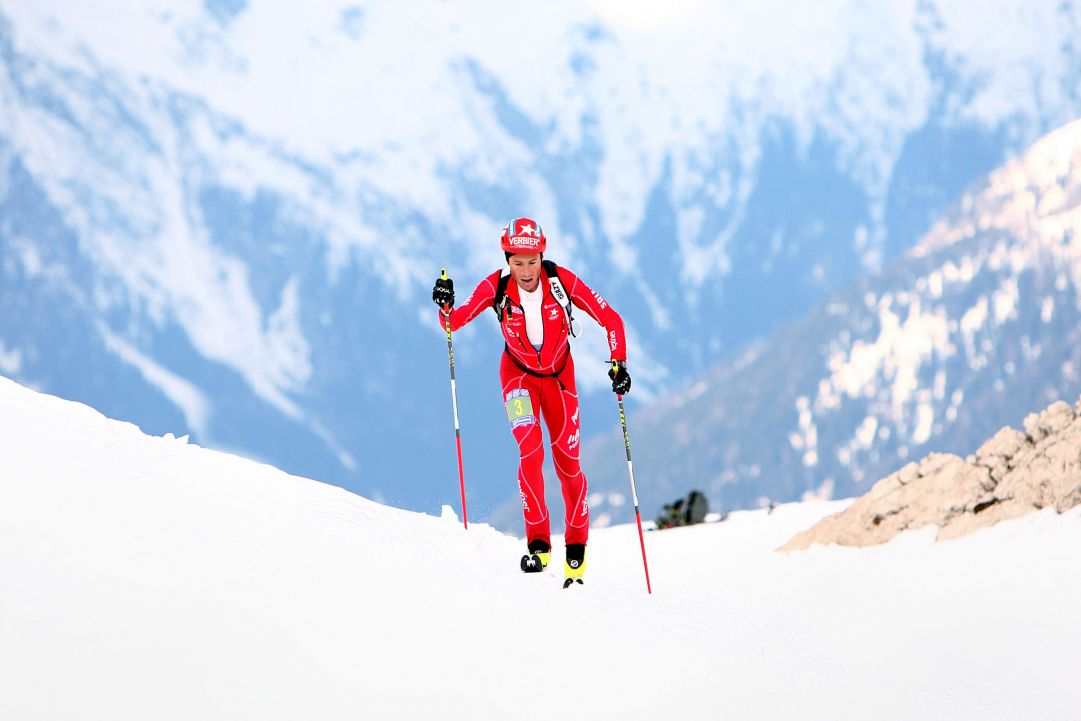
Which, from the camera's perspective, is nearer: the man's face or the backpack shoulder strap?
the man's face

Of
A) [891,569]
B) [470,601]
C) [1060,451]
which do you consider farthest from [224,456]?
[1060,451]

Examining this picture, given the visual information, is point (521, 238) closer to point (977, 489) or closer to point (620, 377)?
point (620, 377)

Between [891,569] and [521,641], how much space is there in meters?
9.45

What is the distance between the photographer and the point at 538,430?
12.8m

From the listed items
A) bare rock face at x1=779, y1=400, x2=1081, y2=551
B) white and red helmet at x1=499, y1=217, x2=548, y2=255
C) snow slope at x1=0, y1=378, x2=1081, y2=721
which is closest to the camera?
snow slope at x1=0, y1=378, x2=1081, y2=721

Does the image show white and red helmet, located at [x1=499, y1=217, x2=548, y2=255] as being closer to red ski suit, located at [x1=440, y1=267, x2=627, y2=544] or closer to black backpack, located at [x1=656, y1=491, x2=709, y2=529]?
red ski suit, located at [x1=440, y1=267, x2=627, y2=544]

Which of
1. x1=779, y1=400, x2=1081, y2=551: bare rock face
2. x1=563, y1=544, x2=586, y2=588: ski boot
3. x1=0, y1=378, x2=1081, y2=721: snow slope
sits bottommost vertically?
x1=0, y1=378, x2=1081, y2=721: snow slope

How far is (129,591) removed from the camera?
8703mm

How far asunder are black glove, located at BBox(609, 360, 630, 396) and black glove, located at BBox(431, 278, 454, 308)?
1.66m

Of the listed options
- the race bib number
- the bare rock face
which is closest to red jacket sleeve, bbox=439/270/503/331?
the race bib number

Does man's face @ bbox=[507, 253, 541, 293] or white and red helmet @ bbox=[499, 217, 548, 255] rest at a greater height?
white and red helmet @ bbox=[499, 217, 548, 255]

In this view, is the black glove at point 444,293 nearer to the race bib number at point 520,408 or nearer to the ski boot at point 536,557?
the race bib number at point 520,408

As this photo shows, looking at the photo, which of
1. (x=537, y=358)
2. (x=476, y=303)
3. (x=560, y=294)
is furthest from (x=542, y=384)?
(x=476, y=303)

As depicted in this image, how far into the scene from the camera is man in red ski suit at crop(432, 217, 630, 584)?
499 inches
